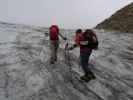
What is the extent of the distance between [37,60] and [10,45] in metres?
4.95

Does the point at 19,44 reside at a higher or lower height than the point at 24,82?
higher

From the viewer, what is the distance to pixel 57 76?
14484 mm

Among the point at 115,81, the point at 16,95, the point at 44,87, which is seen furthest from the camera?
the point at 115,81

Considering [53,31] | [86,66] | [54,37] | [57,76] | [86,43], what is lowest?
[57,76]

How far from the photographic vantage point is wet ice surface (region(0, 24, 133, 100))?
40.4 feet

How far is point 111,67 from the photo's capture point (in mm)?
16938

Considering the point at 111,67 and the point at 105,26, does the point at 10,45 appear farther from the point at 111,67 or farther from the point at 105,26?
the point at 105,26

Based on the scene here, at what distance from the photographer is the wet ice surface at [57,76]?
40.4ft

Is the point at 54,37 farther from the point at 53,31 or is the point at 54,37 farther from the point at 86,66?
the point at 86,66

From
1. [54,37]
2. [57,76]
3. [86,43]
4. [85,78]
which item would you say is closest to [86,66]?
[85,78]

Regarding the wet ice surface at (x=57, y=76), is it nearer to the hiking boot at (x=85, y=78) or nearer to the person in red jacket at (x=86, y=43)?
the hiking boot at (x=85, y=78)

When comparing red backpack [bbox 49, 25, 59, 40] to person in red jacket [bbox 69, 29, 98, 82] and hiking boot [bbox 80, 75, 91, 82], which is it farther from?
hiking boot [bbox 80, 75, 91, 82]

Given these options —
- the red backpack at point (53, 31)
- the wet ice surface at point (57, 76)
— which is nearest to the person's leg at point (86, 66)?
the wet ice surface at point (57, 76)

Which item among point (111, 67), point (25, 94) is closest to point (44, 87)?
point (25, 94)
